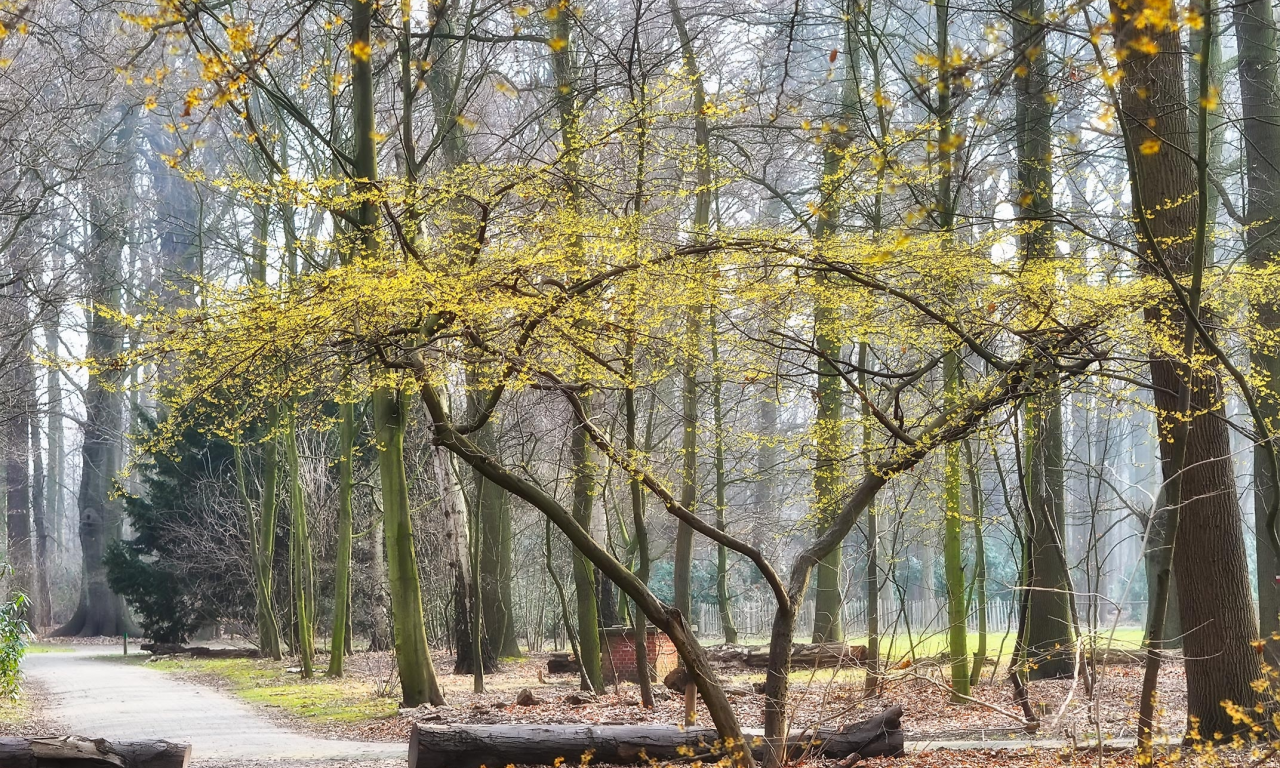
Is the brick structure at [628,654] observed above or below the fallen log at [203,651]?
above

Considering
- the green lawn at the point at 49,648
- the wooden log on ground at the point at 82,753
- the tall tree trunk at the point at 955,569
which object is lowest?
the green lawn at the point at 49,648

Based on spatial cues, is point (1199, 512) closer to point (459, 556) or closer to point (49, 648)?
point (459, 556)

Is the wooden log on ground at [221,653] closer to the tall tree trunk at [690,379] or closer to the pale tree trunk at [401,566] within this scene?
the pale tree trunk at [401,566]

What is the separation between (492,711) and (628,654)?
13.0 feet

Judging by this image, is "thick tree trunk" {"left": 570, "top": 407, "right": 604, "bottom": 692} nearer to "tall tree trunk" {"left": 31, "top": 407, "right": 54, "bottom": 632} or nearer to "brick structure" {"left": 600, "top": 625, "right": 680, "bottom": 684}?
"brick structure" {"left": 600, "top": 625, "right": 680, "bottom": 684}

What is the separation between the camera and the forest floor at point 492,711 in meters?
7.83

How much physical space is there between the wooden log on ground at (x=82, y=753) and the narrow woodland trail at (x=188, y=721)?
76 centimetres

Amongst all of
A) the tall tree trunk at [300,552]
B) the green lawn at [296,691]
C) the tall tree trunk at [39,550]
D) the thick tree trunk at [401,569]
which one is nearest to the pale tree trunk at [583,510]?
the thick tree trunk at [401,569]

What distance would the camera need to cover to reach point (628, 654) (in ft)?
45.6

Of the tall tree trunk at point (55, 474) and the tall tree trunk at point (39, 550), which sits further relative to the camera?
the tall tree trunk at point (55, 474)

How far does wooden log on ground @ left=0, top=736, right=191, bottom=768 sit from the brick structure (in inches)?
246

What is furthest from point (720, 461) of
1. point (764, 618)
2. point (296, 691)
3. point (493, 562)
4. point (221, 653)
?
point (221, 653)

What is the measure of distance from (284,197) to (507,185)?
4.82ft

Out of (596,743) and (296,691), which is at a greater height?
(596,743)
